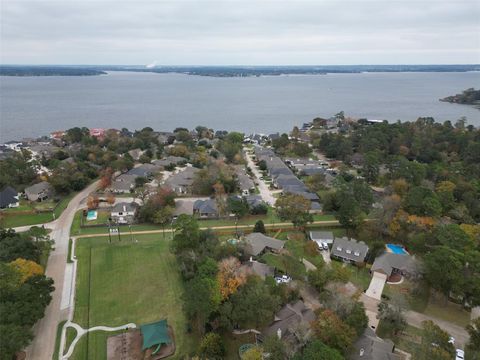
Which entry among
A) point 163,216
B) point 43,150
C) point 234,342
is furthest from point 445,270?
point 43,150

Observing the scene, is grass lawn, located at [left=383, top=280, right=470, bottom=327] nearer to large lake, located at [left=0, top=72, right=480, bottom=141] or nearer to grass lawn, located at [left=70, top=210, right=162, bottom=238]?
grass lawn, located at [left=70, top=210, right=162, bottom=238]

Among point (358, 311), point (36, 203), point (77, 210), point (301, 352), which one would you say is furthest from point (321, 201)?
point (36, 203)

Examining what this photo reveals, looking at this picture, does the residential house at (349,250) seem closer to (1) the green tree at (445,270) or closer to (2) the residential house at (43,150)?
(1) the green tree at (445,270)

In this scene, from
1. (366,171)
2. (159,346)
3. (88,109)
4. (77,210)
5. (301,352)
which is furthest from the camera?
(88,109)

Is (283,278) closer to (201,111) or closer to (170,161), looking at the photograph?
(170,161)

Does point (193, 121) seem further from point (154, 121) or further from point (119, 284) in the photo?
point (119, 284)

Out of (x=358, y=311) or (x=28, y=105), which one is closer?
(x=358, y=311)
